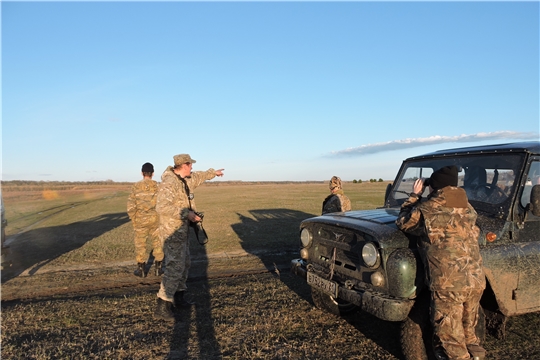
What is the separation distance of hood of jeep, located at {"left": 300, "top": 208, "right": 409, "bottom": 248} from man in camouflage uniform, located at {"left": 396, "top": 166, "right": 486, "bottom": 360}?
286 millimetres

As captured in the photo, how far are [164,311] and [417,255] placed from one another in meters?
3.19

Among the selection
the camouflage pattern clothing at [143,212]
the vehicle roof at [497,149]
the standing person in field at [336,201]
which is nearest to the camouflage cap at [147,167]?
the camouflage pattern clothing at [143,212]

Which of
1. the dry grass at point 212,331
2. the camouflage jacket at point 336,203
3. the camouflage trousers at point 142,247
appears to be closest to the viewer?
the dry grass at point 212,331

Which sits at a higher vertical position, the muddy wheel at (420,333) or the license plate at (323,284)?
the license plate at (323,284)

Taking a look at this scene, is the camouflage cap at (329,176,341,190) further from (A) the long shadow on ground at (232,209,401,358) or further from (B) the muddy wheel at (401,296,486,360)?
(B) the muddy wheel at (401,296,486,360)

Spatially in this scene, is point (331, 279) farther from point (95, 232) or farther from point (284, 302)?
point (95, 232)

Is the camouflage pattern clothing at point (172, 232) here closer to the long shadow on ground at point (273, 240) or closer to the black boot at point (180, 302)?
the black boot at point (180, 302)

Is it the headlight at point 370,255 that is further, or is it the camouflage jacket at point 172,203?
the camouflage jacket at point 172,203

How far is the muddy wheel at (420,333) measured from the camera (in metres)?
3.45

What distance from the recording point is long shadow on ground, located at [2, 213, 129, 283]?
8.90 metres

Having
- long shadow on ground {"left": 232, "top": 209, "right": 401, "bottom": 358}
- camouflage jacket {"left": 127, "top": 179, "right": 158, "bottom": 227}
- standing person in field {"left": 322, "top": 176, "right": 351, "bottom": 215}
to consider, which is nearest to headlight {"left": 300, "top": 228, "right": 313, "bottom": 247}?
long shadow on ground {"left": 232, "top": 209, "right": 401, "bottom": 358}

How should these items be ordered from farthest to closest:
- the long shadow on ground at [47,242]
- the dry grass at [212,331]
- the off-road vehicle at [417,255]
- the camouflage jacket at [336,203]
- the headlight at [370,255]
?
the long shadow on ground at [47,242]
the camouflage jacket at [336,203]
the dry grass at [212,331]
the headlight at [370,255]
the off-road vehicle at [417,255]

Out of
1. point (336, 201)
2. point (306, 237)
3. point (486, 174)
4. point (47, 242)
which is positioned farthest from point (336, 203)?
point (47, 242)

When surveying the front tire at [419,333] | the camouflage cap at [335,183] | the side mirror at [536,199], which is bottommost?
the front tire at [419,333]
